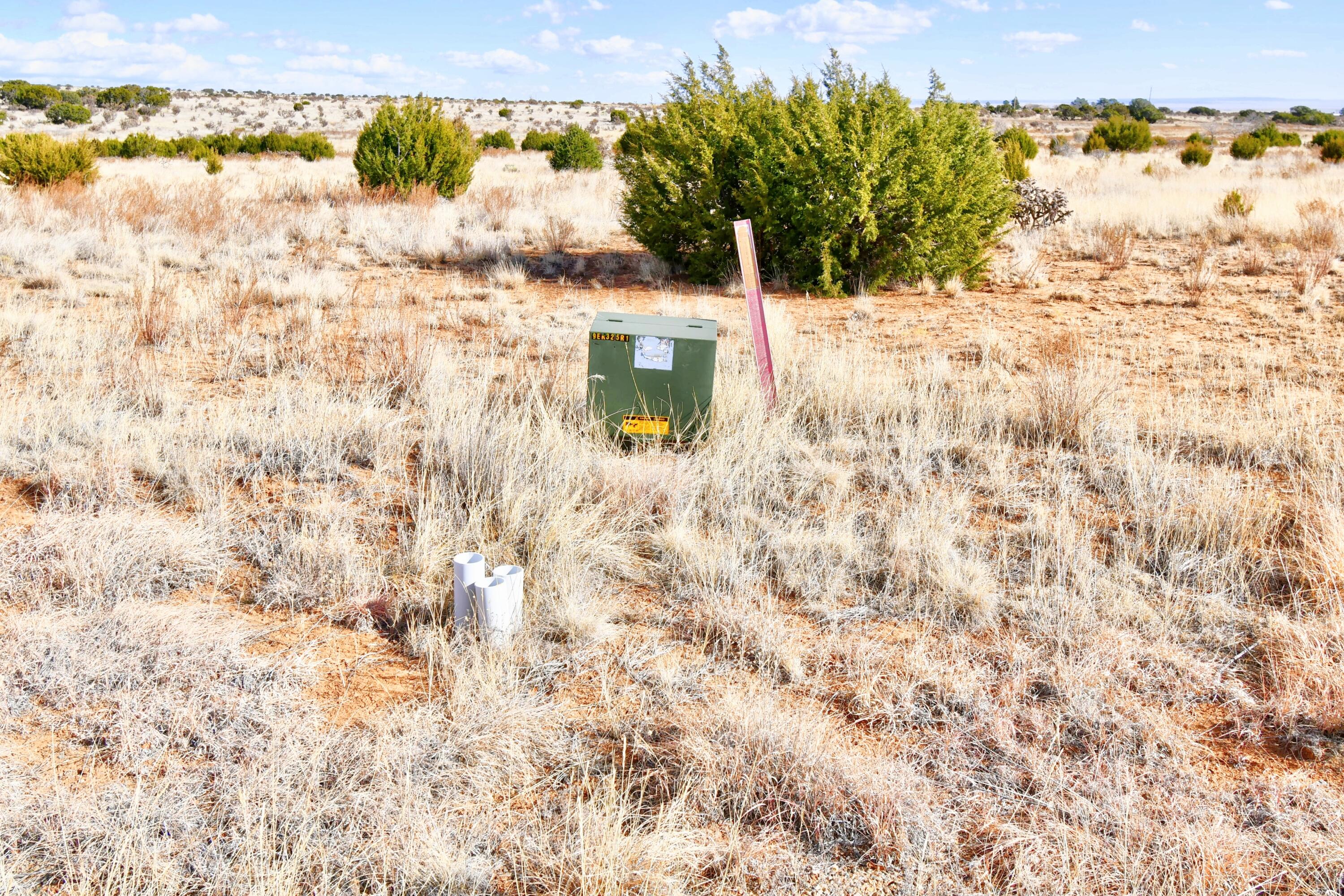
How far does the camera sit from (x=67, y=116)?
36969mm

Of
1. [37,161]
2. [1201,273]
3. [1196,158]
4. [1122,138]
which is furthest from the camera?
[1122,138]

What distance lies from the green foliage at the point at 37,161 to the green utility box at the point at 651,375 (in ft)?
43.0

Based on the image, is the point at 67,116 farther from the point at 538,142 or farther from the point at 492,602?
the point at 492,602

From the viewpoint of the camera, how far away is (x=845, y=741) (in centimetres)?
272

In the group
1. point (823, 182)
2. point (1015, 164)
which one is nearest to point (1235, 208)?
point (1015, 164)

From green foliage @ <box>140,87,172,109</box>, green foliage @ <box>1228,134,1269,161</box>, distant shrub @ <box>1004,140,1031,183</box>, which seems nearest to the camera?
distant shrub @ <box>1004,140,1031,183</box>

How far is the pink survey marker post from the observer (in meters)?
4.83

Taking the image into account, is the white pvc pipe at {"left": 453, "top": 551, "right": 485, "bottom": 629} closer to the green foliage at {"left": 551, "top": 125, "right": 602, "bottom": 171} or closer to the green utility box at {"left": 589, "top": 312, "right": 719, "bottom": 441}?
the green utility box at {"left": 589, "top": 312, "right": 719, "bottom": 441}

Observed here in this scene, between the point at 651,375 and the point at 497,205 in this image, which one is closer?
the point at 651,375

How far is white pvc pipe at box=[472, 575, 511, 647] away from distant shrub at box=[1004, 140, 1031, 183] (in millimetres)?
13632

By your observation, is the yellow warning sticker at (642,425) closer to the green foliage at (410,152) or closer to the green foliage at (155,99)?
the green foliage at (410,152)

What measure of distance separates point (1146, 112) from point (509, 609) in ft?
240

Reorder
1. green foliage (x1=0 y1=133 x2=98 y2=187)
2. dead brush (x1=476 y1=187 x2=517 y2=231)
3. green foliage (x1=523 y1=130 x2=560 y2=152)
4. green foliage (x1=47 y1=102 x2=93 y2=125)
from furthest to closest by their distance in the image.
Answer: green foliage (x1=47 y1=102 x2=93 y2=125) < green foliage (x1=523 y1=130 x2=560 y2=152) < green foliage (x1=0 y1=133 x2=98 y2=187) < dead brush (x1=476 y1=187 x2=517 y2=231)

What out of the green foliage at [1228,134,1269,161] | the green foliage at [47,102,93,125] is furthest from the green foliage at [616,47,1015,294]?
the green foliage at [47,102,93,125]
